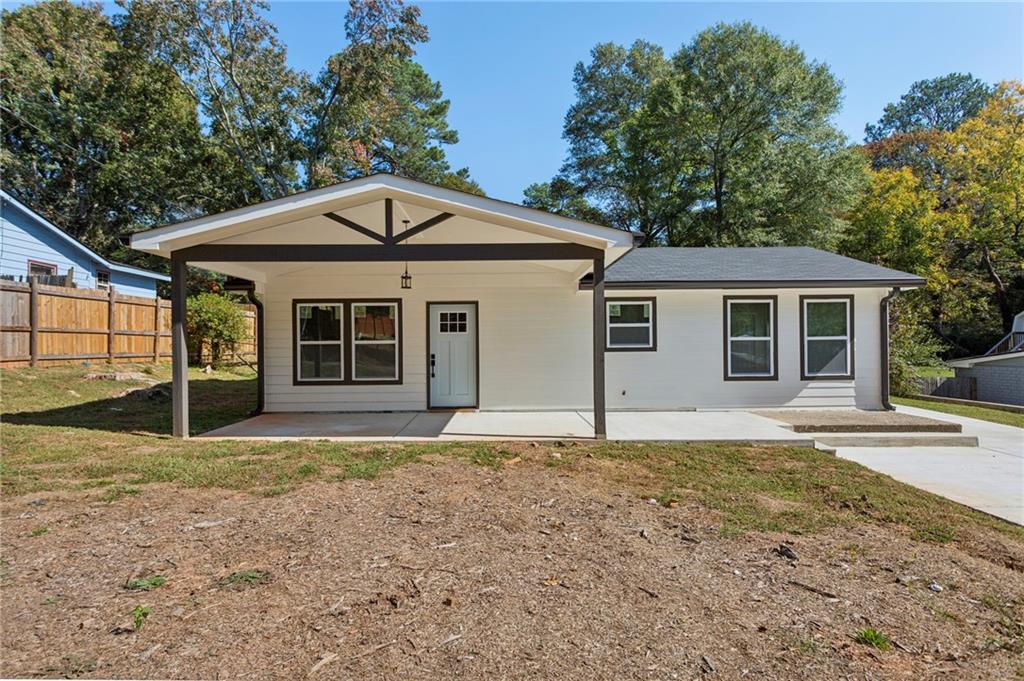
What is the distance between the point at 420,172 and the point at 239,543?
26.5 m

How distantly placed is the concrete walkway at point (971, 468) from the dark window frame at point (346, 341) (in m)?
7.20

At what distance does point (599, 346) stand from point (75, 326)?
43.6 feet

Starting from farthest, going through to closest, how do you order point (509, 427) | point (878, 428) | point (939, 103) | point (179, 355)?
point (939, 103) < point (509, 427) < point (878, 428) < point (179, 355)

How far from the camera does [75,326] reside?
12906 millimetres

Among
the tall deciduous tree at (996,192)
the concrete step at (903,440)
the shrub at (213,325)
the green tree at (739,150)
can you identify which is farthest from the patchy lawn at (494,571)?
the tall deciduous tree at (996,192)

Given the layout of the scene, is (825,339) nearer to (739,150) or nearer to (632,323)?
(632,323)

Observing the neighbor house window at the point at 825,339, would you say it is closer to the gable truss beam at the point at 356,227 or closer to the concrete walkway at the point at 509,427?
the concrete walkway at the point at 509,427

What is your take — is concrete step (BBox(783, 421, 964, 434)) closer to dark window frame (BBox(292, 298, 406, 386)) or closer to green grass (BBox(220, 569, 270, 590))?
dark window frame (BBox(292, 298, 406, 386))

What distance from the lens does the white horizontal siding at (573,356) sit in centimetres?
987

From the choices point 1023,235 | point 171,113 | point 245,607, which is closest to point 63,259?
point 171,113

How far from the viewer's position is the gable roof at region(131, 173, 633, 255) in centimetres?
649

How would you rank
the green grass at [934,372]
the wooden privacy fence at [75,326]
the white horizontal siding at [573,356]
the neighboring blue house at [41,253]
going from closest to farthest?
the white horizontal siding at [573,356] → the wooden privacy fence at [75,326] → the green grass at [934,372] → the neighboring blue house at [41,253]

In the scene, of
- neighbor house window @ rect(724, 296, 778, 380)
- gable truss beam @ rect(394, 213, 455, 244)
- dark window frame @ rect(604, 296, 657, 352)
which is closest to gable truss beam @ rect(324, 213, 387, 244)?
gable truss beam @ rect(394, 213, 455, 244)

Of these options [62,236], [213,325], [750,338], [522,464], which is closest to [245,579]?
[522,464]
